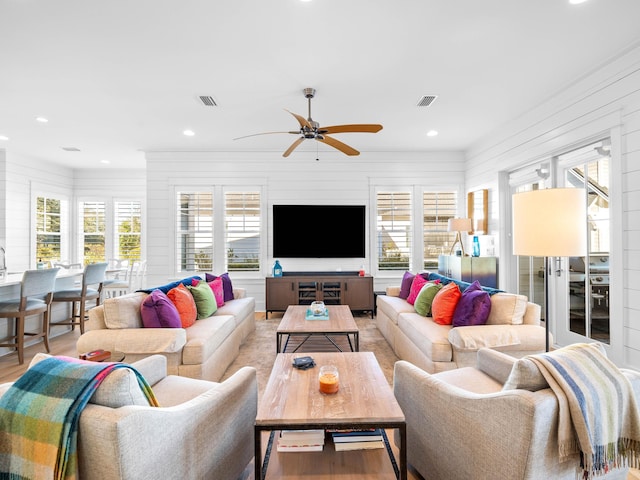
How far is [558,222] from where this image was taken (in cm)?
193

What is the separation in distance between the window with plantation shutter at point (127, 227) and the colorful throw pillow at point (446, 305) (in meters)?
6.51

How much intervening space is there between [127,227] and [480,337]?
725cm

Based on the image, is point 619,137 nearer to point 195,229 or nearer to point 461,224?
point 461,224

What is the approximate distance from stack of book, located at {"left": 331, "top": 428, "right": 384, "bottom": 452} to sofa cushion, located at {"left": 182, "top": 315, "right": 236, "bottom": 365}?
149 cm

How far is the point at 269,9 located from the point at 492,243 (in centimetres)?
440

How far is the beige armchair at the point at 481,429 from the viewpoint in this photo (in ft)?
3.92

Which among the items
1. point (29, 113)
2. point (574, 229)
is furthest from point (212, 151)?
point (574, 229)

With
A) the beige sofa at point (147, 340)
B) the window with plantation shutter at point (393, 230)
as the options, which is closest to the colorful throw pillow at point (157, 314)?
the beige sofa at point (147, 340)

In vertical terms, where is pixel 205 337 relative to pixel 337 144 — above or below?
below

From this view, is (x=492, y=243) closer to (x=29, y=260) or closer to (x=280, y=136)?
(x=280, y=136)

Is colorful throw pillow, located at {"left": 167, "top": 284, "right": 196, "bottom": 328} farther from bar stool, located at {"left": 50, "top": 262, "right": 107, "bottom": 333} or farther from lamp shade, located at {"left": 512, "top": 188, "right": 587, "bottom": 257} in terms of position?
lamp shade, located at {"left": 512, "top": 188, "right": 587, "bottom": 257}

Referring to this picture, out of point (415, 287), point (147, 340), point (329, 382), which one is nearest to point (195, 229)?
point (147, 340)

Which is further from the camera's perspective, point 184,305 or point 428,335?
point 184,305

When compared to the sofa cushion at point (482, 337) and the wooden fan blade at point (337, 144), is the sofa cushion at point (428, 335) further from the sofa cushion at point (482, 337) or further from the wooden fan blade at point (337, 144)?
the wooden fan blade at point (337, 144)
